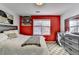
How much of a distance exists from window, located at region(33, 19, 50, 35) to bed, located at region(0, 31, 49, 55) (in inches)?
2.1

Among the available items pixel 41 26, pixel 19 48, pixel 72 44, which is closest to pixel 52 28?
pixel 41 26

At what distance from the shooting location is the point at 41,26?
73cm

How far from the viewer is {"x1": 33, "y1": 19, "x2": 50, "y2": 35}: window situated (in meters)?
0.73

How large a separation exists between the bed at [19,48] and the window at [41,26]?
→ 52 millimetres

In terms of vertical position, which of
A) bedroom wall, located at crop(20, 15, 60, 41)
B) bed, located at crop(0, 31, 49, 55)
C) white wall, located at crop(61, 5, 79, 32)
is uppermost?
white wall, located at crop(61, 5, 79, 32)

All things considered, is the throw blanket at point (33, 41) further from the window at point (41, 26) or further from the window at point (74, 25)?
the window at point (74, 25)

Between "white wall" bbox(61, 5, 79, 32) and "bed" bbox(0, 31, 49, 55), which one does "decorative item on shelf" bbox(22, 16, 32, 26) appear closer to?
"bed" bbox(0, 31, 49, 55)

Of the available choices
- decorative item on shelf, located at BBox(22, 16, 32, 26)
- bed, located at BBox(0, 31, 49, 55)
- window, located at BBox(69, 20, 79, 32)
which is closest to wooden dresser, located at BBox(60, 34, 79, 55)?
window, located at BBox(69, 20, 79, 32)

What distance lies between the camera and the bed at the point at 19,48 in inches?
25.2

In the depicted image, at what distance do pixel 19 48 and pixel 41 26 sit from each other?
236 millimetres

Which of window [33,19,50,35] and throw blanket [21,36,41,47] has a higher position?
window [33,19,50,35]

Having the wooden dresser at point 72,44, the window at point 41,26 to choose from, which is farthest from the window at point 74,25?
the window at point 41,26

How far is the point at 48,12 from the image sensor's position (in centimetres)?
72

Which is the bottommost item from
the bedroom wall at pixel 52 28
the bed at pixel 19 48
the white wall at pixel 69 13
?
the bed at pixel 19 48
